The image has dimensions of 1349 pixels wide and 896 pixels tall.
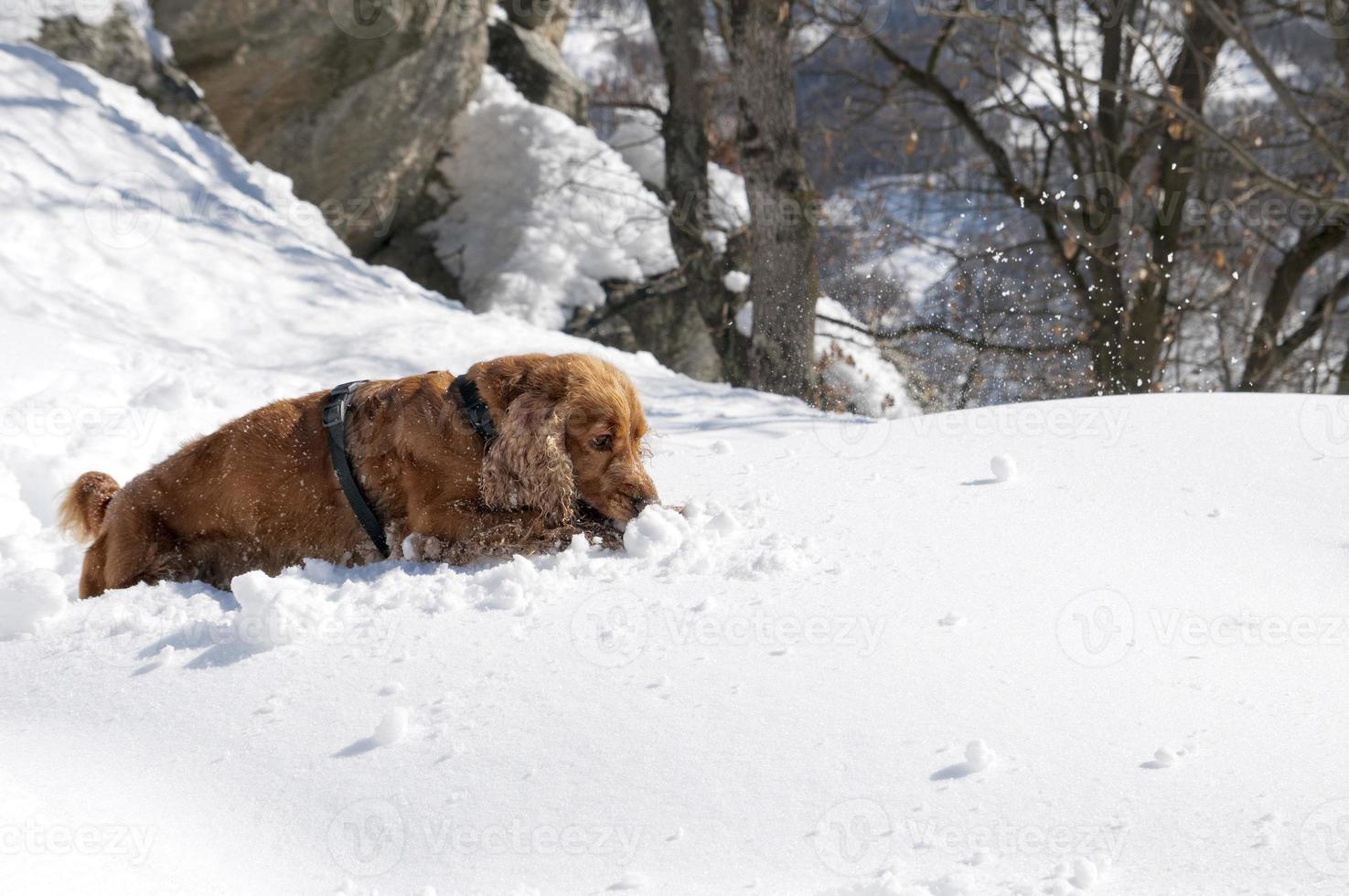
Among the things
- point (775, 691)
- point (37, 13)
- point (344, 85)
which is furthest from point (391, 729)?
point (344, 85)

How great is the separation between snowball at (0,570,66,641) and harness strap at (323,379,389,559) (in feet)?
2.96

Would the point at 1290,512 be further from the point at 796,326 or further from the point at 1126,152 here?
the point at 1126,152

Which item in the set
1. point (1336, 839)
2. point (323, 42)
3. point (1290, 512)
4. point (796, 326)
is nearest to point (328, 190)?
point (323, 42)

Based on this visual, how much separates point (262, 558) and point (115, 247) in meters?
3.87

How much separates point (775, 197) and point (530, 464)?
509 cm

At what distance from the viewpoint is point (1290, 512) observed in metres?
3.49

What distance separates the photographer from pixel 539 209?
12492 mm

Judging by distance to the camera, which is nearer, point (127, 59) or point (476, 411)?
point (476, 411)

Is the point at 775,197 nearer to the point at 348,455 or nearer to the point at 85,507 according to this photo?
the point at 348,455

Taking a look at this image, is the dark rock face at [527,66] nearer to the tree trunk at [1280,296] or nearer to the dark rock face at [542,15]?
the dark rock face at [542,15]

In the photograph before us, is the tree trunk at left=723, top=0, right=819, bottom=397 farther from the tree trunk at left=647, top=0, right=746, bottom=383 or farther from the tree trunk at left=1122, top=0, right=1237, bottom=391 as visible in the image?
the tree trunk at left=1122, top=0, right=1237, bottom=391

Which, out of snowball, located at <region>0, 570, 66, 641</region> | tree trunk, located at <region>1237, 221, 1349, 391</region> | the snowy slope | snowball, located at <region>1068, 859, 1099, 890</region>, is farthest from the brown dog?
tree trunk, located at <region>1237, 221, 1349, 391</region>

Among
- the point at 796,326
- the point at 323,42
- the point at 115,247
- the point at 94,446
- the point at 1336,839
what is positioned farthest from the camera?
the point at 323,42

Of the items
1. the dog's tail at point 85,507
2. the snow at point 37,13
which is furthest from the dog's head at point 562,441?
the snow at point 37,13
